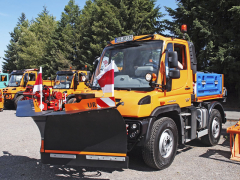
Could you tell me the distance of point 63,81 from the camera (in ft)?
47.1

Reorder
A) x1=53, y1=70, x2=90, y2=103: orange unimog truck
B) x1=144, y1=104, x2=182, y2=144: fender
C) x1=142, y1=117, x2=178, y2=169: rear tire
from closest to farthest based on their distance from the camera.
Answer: x1=144, y1=104, x2=182, y2=144: fender → x1=142, y1=117, x2=178, y2=169: rear tire → x1=53, y1=70, x2=90, y2=103: orange unimog truck

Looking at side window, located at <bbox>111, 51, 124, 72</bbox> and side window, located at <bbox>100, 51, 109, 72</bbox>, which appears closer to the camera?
side window, located at <bbox>111, 51, 124, 72</bbox>

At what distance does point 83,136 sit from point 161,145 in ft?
5.06

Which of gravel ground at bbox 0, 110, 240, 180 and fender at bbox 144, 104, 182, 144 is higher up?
fender at bbox 144, 104, 182, 144

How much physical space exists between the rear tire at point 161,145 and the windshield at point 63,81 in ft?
33.4

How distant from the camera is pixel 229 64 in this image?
613 inches

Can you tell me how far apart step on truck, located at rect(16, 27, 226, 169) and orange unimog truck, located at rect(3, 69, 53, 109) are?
1191 cm

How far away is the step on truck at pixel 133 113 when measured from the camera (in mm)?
3742

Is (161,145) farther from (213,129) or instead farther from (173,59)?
(213,129)

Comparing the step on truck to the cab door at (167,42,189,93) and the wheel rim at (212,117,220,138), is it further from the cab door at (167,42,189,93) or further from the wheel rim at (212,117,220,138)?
the wheel rim at (212,117,220,138)

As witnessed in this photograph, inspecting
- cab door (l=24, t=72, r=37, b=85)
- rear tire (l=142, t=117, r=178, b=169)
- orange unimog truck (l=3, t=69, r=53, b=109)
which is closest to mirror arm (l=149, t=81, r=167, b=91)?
rear tire (l=142, t=117, r=178, b=169)

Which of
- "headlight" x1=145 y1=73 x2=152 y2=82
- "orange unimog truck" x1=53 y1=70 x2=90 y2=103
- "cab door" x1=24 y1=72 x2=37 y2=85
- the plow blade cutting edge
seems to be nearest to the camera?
the plow blade cutting edge

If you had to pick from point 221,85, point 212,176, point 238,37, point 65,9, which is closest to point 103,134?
point 212,176

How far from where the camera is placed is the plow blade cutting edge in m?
3.70
